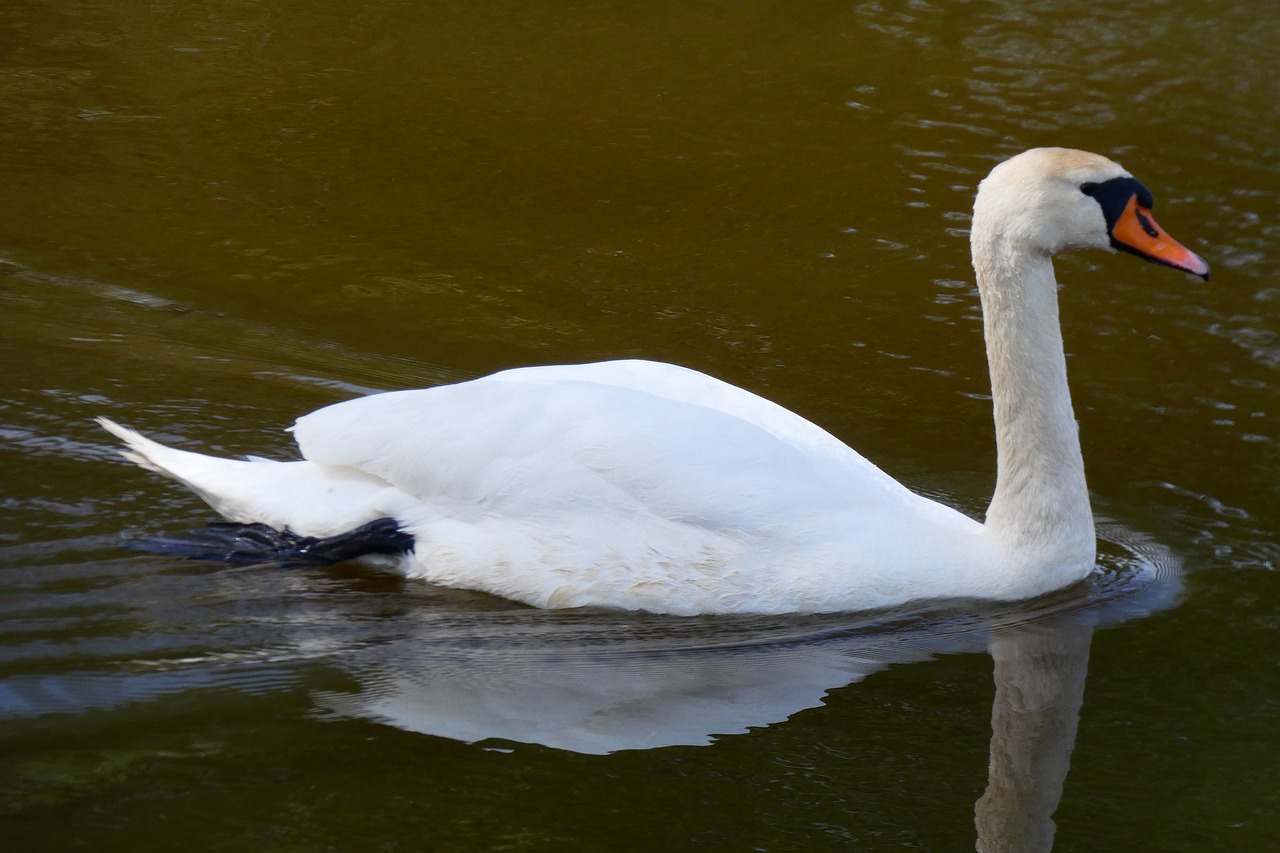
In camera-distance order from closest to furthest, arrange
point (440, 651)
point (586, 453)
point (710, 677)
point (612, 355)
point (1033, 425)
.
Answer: point (710, 677) < point (440, 651) < point (586, 453) < point (1033, 425) < point (612, 355)

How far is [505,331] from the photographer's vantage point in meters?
7.98

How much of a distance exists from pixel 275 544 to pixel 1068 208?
112 inches

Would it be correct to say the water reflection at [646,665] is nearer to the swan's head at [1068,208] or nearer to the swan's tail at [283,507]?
the swan's tail at [283,507]

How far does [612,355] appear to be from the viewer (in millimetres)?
7816

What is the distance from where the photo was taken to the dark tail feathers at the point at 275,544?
18.2ft

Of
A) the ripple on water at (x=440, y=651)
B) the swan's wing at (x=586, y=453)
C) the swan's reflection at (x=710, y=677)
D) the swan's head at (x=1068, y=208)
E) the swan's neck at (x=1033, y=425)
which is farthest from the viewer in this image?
the swan's neck at (x=1033, y=425)

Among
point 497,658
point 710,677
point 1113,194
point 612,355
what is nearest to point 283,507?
point 497,658

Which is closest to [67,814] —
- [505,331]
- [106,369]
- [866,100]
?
[106,369]

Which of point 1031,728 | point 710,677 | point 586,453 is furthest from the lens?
point 586,453

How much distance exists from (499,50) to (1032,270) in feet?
21.4

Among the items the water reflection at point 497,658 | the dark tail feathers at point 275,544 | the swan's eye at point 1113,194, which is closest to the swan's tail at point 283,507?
the dark tail feathers at point 275,544

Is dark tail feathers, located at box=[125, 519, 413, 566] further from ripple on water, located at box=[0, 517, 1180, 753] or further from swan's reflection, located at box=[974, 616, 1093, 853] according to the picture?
swan's reflection, located at box=[974, 616, 1093, 853]

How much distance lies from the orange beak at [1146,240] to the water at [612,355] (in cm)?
117

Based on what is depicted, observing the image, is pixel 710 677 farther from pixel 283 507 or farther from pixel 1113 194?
pixel 1113 194
